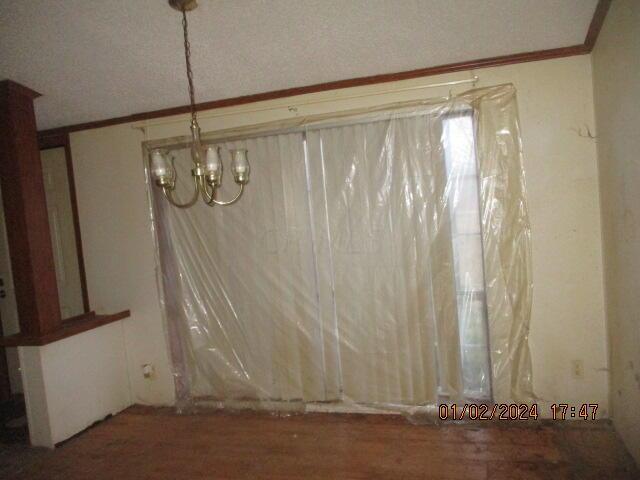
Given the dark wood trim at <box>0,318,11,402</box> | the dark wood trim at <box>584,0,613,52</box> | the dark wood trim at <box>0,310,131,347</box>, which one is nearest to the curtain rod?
the dark wood trim at <box>584,0,613,52</box>

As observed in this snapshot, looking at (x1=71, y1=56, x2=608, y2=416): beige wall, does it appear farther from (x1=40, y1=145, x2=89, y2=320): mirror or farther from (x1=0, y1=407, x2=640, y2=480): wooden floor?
(x1=40, y1=145, x2=89, y2=320): mirror

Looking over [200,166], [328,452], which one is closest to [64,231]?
[200,166]

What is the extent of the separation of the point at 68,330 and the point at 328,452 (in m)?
1.82

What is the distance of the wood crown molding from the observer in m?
1.80

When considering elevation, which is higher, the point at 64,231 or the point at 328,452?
the point at 64,231

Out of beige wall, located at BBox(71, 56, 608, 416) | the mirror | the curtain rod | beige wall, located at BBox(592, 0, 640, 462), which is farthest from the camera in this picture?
the mirror

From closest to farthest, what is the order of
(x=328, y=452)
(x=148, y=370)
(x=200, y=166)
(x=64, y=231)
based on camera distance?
(x=200, y=166)
(x=328, y=452)
(x=148, y=370)
(x=64, y=231)

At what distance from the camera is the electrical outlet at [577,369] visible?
2014 mm

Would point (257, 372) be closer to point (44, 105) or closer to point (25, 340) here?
point (25, 340)

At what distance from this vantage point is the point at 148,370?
2.62 m

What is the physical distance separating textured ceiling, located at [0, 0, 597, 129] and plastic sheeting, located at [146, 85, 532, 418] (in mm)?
299

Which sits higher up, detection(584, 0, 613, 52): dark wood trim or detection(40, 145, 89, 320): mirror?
detection(584, 0, 613, 52): dark wood trim
